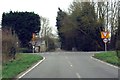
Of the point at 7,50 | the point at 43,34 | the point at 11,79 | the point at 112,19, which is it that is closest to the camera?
the point at 11,79

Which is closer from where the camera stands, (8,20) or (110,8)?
(110,8)

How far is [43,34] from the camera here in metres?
134

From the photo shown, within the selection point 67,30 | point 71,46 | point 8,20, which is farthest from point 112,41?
point 8,20

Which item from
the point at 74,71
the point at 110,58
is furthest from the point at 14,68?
the point at 110,58

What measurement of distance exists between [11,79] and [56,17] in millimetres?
94531

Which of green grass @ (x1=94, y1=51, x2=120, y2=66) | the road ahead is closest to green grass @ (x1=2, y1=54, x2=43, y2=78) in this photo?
the road ahead

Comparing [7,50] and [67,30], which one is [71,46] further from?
[7,50]

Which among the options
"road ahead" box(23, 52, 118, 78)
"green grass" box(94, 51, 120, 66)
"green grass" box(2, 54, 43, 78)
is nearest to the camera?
"road ahead" box(23, 52, 118, 78)

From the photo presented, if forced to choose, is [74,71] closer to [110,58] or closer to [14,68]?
[14,68]

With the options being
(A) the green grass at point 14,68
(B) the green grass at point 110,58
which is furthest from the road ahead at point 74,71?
(B) the green grass at point 110,58

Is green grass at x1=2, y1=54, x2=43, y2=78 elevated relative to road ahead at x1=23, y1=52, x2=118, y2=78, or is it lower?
elevated

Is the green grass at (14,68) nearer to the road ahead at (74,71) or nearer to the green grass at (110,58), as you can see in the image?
the road ahead at (74,71)

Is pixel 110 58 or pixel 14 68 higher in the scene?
pixel 110 58

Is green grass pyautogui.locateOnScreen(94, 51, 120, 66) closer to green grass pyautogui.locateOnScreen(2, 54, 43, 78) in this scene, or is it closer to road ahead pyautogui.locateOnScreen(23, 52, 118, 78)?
road ahead pyautogui.locateOnScreen(23, 52, 118, 78)
